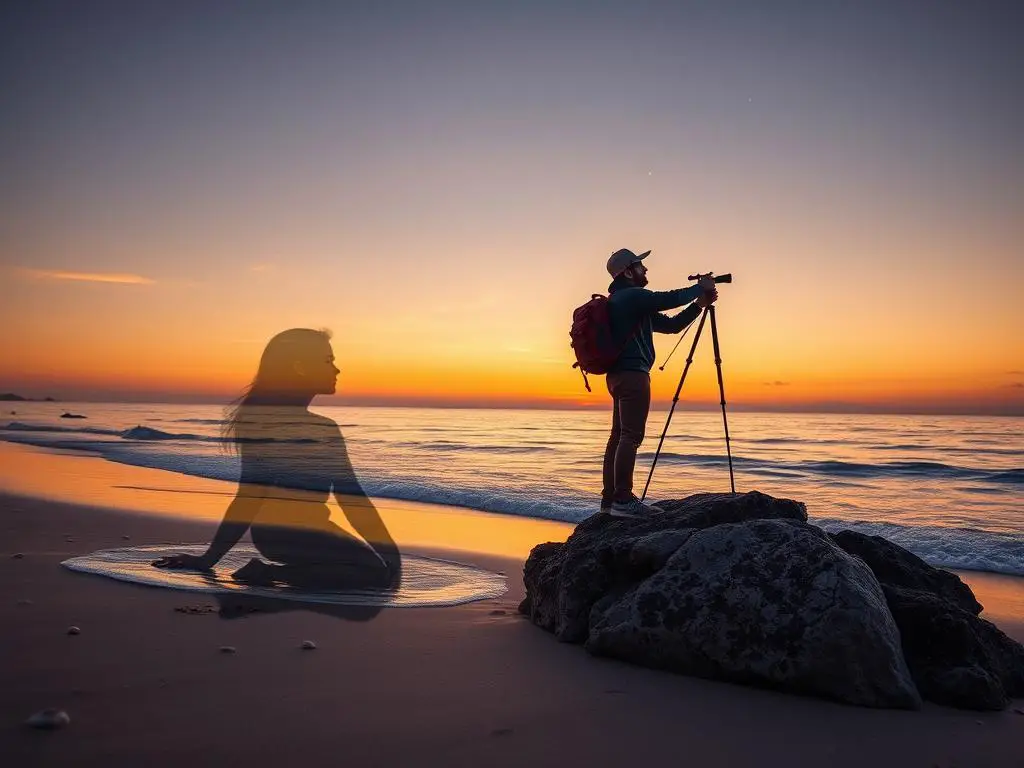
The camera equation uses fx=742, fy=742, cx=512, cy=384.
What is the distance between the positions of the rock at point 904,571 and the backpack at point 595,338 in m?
2.40

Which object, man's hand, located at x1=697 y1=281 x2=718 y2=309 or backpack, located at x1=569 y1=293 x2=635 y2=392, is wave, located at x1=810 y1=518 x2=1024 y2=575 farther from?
backpack, located at x1=569 y1=293 x2=635 y2=392

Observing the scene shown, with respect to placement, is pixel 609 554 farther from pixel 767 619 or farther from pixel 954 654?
pixel 954 654

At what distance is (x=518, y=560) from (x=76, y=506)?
7830mm

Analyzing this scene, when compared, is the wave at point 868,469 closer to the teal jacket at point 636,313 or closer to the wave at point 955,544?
the wave at point 955,544

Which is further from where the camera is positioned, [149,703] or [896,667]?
[896,667]

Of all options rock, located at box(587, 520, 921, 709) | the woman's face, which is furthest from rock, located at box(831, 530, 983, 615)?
the woman's face

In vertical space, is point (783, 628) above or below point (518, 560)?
above

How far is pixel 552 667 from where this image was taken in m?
4.65

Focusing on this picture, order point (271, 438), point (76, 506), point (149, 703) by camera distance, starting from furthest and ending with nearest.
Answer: point (271, 438), point (76, 506), point (149, 703)

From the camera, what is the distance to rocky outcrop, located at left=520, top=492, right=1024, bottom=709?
419 centimetres

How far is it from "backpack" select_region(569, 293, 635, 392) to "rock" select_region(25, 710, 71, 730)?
4347 mm

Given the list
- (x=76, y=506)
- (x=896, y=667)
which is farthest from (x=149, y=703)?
(x=76, y=506)

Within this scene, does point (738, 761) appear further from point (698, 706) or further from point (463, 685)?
point (463, 685)

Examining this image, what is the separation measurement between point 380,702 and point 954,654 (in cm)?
344
